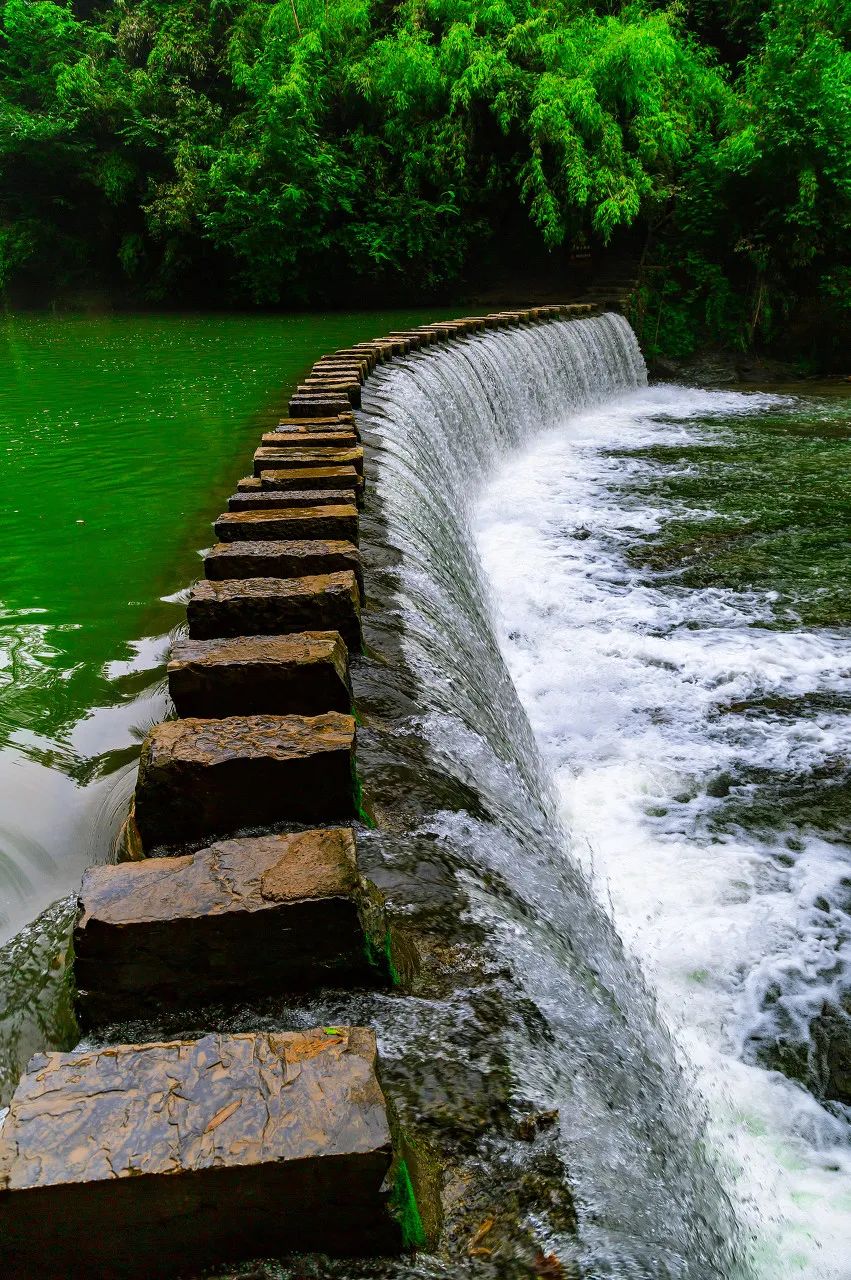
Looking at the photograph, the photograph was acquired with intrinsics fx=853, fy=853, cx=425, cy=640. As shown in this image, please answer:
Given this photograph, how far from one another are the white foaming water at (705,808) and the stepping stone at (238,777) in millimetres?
1378

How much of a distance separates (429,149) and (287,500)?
14.4 m

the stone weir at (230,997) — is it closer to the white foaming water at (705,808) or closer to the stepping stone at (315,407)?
the white foaming water at (705,808)

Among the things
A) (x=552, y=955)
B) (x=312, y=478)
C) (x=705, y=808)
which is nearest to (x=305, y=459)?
(x=312, y=478)

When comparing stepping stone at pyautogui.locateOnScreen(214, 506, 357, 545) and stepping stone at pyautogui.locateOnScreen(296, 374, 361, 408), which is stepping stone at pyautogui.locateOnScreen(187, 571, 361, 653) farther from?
stepping stone at pyautogui.locateOnScreen(296, 374, 361, 408)

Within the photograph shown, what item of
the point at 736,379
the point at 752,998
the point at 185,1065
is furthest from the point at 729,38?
the point at 185,1065

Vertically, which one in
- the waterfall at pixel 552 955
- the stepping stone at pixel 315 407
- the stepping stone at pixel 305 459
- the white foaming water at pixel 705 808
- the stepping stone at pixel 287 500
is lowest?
the white foaming water at pixel 705 808

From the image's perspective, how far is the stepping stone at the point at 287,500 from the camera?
2.92 meters

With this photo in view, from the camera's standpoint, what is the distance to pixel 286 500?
295 centimetres

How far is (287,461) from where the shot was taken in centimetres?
350

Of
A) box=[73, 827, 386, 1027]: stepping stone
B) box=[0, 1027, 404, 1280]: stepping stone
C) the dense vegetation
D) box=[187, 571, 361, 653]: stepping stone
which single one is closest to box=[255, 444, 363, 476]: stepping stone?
box=[187, 571, 361, 653]: stepping stone

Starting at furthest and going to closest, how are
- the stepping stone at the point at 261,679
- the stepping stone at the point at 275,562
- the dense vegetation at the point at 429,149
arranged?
the dense vegetation at the point at 429,149
the stepping stone at the point at 275,562
the stepping stone at the point at 261,679

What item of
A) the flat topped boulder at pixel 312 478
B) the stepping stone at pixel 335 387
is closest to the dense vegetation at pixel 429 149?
the stepping stone at pixel 335 387

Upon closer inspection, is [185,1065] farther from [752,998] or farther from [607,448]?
[607,448]

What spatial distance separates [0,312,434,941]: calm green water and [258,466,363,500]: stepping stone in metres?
0.65
